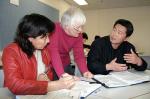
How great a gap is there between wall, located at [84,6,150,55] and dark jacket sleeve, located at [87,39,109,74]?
255 inches

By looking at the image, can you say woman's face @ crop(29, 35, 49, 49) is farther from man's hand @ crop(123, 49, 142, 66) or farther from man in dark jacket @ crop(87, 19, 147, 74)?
man's hand @ crop(123, 49, 142, 66)

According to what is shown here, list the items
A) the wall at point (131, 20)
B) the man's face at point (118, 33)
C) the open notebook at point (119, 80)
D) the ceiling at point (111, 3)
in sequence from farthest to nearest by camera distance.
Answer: the wall at point (131, 20), the ceiling at point (111, 3), the man's face at point (118, 33), the open notebook at point (119, 80)

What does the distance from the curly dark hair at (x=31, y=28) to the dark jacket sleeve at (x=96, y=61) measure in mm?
710

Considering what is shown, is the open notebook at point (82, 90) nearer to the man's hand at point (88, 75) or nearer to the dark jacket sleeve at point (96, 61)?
the man's hand at point (88, 75)

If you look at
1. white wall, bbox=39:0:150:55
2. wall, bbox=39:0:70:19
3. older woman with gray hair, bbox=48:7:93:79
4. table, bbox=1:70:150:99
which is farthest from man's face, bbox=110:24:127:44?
white wall, bbox=39:0:150:55

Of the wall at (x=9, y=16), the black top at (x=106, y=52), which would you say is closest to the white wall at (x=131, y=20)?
the wall at (x=9, y=16)

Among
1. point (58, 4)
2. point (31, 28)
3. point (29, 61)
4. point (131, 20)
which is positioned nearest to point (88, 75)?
point (29, 61)

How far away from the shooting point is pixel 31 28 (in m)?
1.28

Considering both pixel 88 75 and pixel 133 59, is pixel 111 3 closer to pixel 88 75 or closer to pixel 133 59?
pixel 133 59

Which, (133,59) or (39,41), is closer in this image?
(39,41)

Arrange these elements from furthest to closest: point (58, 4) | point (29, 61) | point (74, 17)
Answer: point (58, 4) → point (74, 17) → point (29, 61)

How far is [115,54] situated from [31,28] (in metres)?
1.09

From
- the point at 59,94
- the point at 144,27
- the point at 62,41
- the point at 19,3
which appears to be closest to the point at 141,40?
the point at 144,27

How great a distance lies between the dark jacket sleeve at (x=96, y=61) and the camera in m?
1.89
